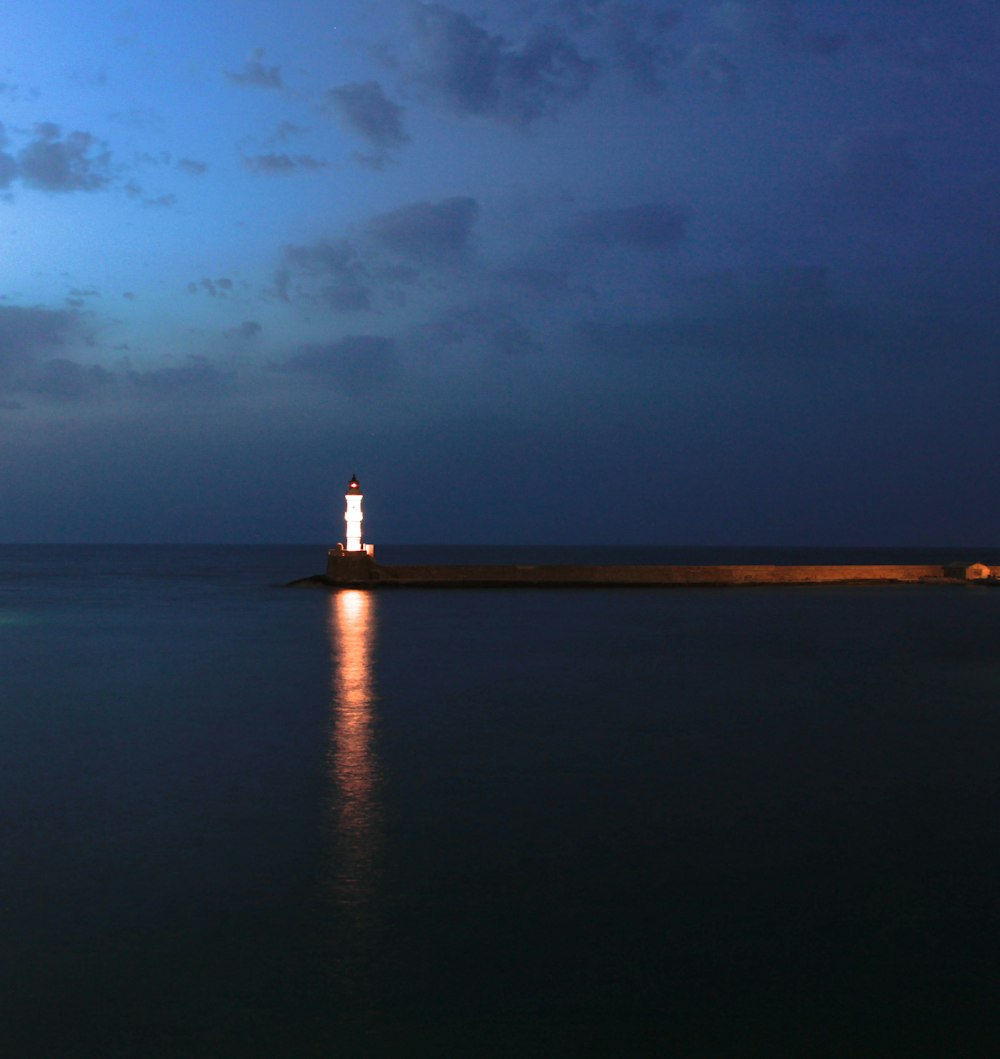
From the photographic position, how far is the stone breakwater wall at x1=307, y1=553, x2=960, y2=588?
42.8m

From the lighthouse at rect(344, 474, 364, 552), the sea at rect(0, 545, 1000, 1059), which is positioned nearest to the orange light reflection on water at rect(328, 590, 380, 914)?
the sea at rect(0, 545, 1000, 1059)

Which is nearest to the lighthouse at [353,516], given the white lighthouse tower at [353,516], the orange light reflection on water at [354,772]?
the white lighthouse tower at [353,516]

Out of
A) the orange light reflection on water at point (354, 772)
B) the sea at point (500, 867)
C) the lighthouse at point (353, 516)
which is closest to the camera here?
the sea at point (500, 867)

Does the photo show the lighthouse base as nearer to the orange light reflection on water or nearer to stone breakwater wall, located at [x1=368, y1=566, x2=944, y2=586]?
stone breakwater wall, located at [x1=368, y1=566, x2=944, y2=586]

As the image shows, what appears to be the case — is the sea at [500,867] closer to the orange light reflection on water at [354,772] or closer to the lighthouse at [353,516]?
the orange light reflection on water at [354,772]

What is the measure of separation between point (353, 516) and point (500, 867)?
1333 inches

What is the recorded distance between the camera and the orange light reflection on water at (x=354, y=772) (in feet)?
21.9

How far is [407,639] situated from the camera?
76.8 ft

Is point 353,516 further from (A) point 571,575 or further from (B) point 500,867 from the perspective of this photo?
(B) point 500,867

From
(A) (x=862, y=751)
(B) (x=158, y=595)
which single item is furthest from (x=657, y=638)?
(B) (x=158, y=595)

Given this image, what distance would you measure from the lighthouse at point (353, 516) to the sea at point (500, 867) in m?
22.6

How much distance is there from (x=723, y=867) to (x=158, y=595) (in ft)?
134

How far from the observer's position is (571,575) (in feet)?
144

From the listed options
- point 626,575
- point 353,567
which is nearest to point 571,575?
point 626,575
